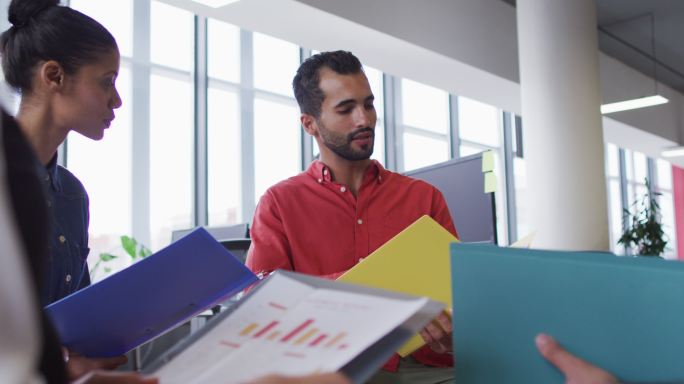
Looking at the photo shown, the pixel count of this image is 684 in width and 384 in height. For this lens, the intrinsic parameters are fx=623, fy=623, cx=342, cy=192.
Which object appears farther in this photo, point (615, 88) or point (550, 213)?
point (615, 88)

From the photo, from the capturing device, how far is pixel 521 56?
4996 millimetres

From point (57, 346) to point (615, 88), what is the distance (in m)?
8.98

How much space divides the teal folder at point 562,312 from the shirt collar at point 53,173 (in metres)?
1.04

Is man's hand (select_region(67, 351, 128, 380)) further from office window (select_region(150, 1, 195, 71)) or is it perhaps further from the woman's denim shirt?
office window (select_region(150, 1, 195, 71))

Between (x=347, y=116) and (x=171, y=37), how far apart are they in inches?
145

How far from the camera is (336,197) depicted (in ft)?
5.69

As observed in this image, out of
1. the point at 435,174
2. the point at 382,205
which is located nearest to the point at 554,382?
the point at 382,205

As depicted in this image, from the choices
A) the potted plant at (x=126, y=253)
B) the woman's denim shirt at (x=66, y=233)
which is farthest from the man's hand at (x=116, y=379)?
the potted plant at (x=126, y=253)

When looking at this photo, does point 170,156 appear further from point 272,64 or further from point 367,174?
point 367,174

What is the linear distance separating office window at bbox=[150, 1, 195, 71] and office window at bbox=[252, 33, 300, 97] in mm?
641

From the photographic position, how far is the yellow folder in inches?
42.0

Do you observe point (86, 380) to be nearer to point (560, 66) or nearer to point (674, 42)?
point (560, 66)

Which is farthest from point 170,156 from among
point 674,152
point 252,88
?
point 674,152

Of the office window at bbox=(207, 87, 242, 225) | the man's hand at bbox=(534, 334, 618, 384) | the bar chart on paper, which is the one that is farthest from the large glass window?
the man's hand at bbox=(534, 334, 618, 384)
